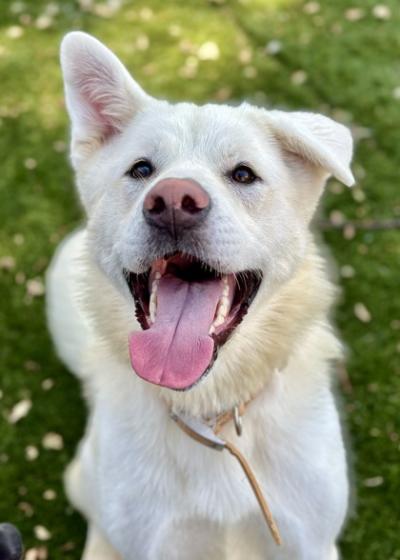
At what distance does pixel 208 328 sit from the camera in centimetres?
248

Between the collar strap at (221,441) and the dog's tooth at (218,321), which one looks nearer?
the dog's tooth at (218,321)

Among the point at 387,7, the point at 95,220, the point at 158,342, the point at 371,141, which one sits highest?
the point at 95,220

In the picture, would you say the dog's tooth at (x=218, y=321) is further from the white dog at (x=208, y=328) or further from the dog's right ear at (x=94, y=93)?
the dog's right ear at (x=94, y=93)

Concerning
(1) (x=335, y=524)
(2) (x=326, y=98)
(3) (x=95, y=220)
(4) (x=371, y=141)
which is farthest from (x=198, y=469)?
(2) (x=326, y=98)

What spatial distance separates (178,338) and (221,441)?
535 millimetres

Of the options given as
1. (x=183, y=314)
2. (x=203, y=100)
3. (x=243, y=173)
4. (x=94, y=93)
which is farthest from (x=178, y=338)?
(x=203, y=100)

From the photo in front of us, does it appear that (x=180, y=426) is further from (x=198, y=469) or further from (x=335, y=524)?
(x=335, y=524)

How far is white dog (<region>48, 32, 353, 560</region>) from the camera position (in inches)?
100.0

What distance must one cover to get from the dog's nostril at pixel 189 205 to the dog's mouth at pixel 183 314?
0.24 metres

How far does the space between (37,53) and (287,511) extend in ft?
18.7

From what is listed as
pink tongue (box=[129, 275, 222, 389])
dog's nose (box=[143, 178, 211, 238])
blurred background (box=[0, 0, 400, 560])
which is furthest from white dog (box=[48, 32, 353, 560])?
blurred background (box=[0, 0, 400, 560])

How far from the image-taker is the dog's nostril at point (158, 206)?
2.24 meters

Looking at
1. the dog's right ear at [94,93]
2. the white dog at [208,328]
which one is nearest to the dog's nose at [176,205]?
the white dog at [208,328]

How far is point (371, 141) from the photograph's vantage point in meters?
5.93
